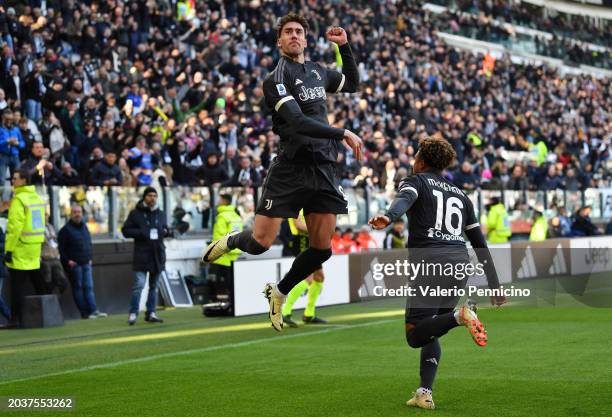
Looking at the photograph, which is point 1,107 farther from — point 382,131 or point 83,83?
point 382,131

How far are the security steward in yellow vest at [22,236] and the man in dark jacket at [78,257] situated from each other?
0.87m

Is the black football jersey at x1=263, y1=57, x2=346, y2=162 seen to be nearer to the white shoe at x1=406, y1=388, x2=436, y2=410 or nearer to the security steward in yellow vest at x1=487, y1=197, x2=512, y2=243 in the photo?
the white shoe at x1=406, y1=388, x2=436, y2=410

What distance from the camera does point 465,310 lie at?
766 centimetres

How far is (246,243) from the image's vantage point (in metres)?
8.59

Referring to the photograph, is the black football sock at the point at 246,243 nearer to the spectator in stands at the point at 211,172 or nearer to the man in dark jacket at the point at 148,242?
the man in dark jacket at the point at 148,242

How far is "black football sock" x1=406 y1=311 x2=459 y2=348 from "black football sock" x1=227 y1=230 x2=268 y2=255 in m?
1.34

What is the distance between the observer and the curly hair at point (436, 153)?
8164 mm

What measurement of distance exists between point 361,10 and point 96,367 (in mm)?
25916

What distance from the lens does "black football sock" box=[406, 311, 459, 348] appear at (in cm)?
787

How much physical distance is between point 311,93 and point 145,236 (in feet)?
30.4

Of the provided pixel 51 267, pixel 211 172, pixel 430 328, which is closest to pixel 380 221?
pixel 430 328

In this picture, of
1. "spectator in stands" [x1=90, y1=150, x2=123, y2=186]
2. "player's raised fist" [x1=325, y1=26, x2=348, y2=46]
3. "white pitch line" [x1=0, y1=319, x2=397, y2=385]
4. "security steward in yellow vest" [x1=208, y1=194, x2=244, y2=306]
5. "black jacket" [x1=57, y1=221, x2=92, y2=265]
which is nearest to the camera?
"player's raised fist" [x1=325, y1=26, x2=348, y2=46]

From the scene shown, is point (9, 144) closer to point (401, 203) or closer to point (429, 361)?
point (429, 361)

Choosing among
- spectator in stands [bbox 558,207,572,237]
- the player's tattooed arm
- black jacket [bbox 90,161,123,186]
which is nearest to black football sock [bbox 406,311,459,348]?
the player's tattooed arm
